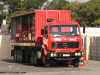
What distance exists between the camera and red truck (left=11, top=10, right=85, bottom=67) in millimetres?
30297

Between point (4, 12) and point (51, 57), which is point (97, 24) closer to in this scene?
point (4, 12)

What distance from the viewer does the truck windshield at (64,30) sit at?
100 ft

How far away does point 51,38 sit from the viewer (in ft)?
99.3

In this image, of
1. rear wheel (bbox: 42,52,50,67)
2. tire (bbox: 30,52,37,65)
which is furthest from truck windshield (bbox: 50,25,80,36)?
tire (bbox: 30,52,37,65)

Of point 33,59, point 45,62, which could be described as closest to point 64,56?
point 45,62

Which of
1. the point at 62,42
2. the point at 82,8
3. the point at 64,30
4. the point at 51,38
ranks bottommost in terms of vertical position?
the point at 62,42

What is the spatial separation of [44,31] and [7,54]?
1632 cm

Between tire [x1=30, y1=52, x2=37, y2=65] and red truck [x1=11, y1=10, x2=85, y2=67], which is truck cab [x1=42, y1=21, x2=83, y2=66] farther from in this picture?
tire [x1=30, y1=52, x2=37, y2=65]

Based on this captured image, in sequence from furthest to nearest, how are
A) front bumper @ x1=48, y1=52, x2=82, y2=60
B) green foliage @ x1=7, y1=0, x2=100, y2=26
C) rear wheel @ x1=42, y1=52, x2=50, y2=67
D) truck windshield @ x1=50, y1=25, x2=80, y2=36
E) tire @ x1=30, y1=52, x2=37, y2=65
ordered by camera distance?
green foliage @ x1=7, y1=0, x2=100, y2=26 → tire @ x1=30, y1=52, x2=37, y2=65 → rear wheel @ x1=42, y1=52, x2=50, y2=67 → truck windshield @ x1=50, y1=25, x2=80, y2=36 → front bumper @ x1=48, y1=52, x2=82, y2=60

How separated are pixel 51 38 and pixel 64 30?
3.42 feet

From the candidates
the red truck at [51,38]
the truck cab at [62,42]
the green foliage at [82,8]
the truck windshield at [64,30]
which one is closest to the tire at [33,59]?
the red truck at [51,38]

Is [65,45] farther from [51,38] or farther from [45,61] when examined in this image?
[45,61]

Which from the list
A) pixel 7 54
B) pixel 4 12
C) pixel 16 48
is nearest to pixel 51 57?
pixel 16 48

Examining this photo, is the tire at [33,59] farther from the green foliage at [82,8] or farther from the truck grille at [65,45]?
the green foliage at [82,8]
